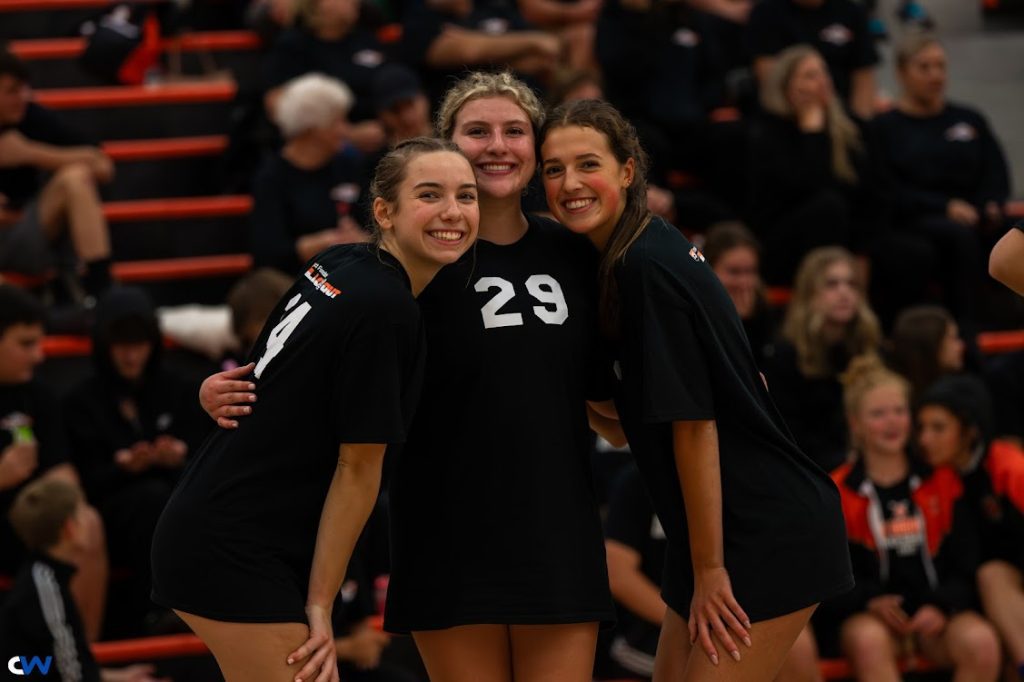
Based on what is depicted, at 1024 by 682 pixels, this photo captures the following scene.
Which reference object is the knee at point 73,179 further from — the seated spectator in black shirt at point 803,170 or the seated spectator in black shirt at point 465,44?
the seated spectator in black shirt at point 803,170

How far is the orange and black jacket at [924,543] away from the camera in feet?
17.9

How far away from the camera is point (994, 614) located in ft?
18.0

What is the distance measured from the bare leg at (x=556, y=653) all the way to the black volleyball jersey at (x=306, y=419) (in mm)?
546

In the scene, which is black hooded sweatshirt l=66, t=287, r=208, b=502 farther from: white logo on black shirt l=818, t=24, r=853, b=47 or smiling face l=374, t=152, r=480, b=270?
white logo on black shirt l=818, t=24, r=853, b=47

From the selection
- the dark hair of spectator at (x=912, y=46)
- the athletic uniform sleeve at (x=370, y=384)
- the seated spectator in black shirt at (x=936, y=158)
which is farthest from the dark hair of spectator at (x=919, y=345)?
the athletic uniform sleeve at (x=370, y=384)

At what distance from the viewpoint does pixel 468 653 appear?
11.4 ft

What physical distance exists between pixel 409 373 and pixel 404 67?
4120 mm

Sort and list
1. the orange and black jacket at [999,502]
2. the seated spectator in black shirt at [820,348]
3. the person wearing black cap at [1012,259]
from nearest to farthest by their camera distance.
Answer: the person wearing black cap at [1012,259] < the orange and black jacket at [999,502] < the seated spectator in black shirt at [820,348]

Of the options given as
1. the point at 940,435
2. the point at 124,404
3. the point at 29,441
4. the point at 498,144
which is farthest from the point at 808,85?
the point at 498,144

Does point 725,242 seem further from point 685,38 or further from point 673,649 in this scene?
point 673,649

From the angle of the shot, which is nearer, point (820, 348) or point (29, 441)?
point (29, 441)

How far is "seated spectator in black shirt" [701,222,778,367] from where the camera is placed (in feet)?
20.7

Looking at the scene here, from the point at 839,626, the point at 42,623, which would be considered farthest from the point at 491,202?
the point at 839,626

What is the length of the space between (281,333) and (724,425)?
3.12 feet
